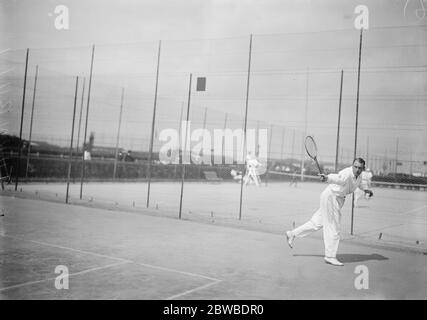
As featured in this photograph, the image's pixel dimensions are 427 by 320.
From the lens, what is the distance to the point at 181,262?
20.9 ft

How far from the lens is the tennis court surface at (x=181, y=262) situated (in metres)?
4.91

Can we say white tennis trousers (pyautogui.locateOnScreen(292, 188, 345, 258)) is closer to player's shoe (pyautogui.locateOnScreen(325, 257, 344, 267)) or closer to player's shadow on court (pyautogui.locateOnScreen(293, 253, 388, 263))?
player's shoe (pyautogui.locateOnScreen(325, 257, 344, 267))

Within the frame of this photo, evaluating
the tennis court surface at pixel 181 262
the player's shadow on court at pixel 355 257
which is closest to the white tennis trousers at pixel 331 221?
the tennis court surface at pixel 181 262

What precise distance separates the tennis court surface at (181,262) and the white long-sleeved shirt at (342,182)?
4.16ft

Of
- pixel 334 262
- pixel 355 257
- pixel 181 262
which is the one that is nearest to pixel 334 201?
pixel 334 262

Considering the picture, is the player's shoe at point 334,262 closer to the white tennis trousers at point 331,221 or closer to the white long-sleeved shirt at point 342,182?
the white tennis trousers at point 331,221

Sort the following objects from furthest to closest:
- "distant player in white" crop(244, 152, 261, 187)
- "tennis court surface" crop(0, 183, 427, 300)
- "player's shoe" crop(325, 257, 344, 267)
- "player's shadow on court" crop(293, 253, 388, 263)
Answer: "distant player in white" crop(244, 152, 261, 187) < "player's shadow on court" crop(293, 253, 388, 263) < "player's shoe" crop(325, 257, 344, 267) < "tennis court surface" crop(0, 183, 427, 300)

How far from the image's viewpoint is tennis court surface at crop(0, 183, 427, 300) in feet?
16.1

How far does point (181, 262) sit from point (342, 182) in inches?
117

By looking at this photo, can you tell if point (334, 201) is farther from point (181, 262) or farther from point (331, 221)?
point (181, 262)

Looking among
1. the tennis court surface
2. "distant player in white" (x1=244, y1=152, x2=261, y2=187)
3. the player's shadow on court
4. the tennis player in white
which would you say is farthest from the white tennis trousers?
"distant player in white" (x1=244, y1=152, x2=261, y2=187)

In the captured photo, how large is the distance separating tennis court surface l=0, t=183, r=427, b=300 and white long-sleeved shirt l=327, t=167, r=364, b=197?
127cm
